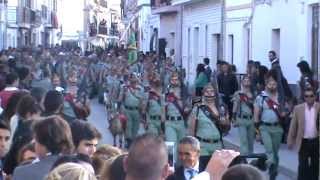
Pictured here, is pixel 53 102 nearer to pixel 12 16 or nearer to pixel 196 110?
pixel 196 110

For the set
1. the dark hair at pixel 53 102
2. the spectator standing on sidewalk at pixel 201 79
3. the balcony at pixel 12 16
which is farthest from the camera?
the balcony at pixel 12 16

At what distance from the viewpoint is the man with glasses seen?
41.9 feet

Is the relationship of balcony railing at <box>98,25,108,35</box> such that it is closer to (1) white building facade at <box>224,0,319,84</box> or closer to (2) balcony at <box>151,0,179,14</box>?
(2) balcony at <box>151,0,179,14</box>

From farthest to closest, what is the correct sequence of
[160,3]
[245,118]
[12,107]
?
[160,3] → [245,118] → [12,107]

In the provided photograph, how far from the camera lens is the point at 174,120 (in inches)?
565

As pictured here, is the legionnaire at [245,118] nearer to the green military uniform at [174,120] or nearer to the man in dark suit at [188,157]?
the green military uniform at [174,120]

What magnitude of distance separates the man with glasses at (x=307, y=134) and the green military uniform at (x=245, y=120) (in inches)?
69.9

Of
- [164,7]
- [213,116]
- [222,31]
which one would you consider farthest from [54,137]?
[164,7]

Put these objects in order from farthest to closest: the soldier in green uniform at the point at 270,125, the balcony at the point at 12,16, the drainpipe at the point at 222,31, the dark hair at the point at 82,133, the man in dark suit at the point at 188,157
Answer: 1. the balcony at the point at 12,16
2. the drainpipe at the point at 222,31
3. the soldier in green uniform at the point at 270,125
4. the man in dark suit at the point at 188,157
5. the dark hair at the point at 82,133

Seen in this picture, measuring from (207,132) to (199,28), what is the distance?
93.3ft

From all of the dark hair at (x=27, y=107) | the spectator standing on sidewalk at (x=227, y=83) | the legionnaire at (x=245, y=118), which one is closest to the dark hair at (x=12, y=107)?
the dark hair at (x=27, y=107)

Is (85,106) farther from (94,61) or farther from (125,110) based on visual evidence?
(94,61)

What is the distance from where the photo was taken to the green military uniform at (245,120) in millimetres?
14781

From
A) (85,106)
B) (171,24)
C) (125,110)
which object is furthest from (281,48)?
(171,24)
